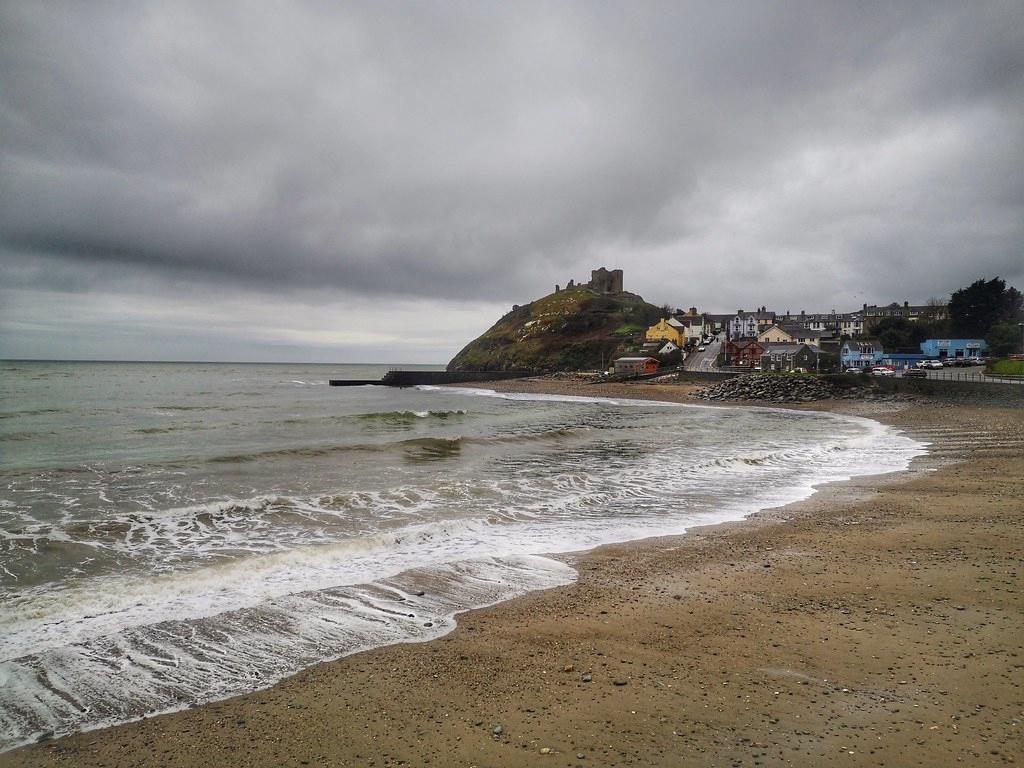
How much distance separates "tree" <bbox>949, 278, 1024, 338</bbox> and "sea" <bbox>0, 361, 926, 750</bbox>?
84701mm

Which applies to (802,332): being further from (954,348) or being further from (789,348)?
(789,348)

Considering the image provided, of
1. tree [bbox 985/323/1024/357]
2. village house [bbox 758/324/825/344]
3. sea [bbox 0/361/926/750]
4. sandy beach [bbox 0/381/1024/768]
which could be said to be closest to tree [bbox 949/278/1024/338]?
tree [bbox 985/323/1024/357]

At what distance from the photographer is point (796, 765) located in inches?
145

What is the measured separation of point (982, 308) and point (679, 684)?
112 metres

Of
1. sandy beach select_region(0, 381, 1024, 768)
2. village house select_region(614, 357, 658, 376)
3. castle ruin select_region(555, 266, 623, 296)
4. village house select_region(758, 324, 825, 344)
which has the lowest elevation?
sandy beach select_region(0, 381, 1024, 768)

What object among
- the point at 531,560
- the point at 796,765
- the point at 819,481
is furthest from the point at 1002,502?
the point at 796,765

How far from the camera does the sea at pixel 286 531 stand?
5609 mm

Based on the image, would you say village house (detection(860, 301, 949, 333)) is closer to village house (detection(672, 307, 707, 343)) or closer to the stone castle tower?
village house (detection(672, 307, 707, 343))

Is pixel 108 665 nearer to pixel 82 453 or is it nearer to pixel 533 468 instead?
pixel 533 468

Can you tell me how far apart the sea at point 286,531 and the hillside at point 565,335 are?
9208 cm

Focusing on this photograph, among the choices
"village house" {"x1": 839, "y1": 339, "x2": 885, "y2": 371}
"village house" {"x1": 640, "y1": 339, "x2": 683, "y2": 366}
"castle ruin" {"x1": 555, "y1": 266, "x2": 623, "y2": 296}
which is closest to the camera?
"village house" {"x1": 839, "y1": 339, "x2": 885, "y2": 371}

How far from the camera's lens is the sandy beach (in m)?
3.95

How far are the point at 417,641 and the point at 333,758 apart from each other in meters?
1.93

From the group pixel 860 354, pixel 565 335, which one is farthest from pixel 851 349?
pixel 565 335
